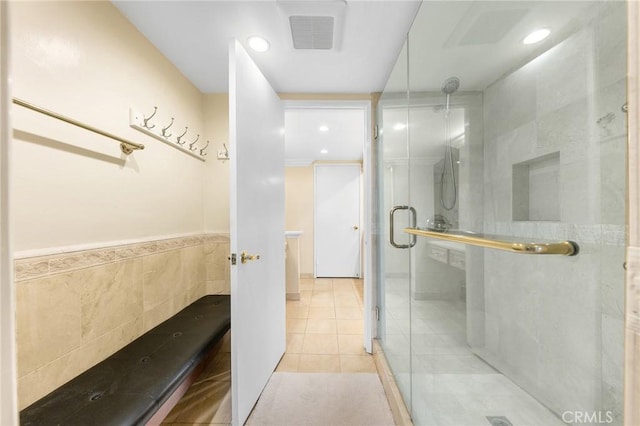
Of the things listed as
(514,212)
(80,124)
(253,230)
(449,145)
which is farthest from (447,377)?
(80,124)

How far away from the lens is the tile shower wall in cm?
54

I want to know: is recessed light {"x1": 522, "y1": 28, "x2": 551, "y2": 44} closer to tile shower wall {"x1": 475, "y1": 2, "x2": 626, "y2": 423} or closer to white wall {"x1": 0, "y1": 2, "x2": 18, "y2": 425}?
tile shower wall {"x1": 475, "y1": 2, "x2": 626, "y2": 423}

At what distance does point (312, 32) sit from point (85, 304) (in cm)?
185

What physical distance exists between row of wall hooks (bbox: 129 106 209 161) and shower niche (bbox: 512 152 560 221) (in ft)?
6.09

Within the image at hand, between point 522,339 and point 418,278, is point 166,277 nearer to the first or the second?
point 418,278

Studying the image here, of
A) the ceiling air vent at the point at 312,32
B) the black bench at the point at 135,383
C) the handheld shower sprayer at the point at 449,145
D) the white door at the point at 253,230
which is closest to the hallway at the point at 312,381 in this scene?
the white door at the point at 253,230

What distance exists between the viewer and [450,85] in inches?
43.3

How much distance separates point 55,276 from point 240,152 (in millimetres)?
958

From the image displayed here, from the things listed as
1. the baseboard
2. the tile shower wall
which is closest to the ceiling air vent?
the tile shower wall

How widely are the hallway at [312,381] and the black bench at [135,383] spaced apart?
38 centimetres

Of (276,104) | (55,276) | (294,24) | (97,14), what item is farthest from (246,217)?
(97,14)

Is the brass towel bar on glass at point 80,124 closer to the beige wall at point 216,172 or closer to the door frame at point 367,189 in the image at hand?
the beige wall at point 216,172

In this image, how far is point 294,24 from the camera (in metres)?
1.30

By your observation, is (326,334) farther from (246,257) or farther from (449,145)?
(449,145)
